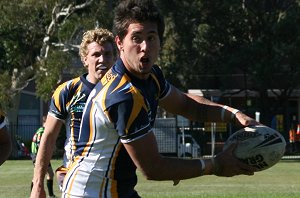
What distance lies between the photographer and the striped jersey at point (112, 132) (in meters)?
4.48

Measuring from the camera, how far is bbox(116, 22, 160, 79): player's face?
4.54m

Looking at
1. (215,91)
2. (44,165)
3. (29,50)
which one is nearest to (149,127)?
(44,165)

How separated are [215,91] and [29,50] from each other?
47.9 feet

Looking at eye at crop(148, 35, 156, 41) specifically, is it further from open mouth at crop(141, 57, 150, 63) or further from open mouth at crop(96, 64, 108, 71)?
open mouth at crop(96, 64, 108, 71)

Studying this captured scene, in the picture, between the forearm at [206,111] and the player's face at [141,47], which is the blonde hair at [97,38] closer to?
the forearm at [206,111]

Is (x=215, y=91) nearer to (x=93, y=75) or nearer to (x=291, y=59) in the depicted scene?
(x=291, y=59)

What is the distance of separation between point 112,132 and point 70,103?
8.42ft

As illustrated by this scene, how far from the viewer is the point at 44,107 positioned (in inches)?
2090

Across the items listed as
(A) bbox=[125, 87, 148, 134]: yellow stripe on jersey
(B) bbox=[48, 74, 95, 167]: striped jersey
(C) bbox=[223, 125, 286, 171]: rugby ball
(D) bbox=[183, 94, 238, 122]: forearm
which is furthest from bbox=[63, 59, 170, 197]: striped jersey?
(B) bbox=[48, 74, 95, 167]: striped jersey

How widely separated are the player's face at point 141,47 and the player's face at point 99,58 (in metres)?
3.08

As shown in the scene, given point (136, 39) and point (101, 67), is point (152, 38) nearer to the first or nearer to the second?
point (136, 39)

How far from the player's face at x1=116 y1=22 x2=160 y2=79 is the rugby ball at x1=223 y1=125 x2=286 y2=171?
2.41ft

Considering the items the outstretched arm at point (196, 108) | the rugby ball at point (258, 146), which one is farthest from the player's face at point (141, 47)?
the outstretched arm at point (196, 108)

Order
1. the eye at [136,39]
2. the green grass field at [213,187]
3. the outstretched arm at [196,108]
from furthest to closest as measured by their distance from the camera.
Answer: the green grass field at [213,187] → the outstretched arm at [196,108] → the eye at [136,39]
